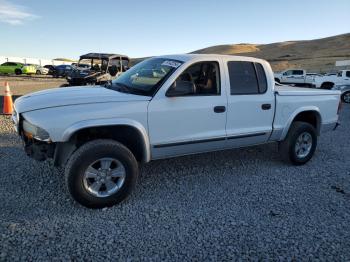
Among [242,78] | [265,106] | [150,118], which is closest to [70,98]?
[150,118]

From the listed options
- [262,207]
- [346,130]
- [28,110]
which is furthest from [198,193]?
[346,130]

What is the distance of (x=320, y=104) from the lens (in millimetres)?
5512

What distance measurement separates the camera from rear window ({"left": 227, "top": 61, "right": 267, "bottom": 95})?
178 inches

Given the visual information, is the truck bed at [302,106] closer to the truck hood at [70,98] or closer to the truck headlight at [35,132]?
the truck hood at [70,98]

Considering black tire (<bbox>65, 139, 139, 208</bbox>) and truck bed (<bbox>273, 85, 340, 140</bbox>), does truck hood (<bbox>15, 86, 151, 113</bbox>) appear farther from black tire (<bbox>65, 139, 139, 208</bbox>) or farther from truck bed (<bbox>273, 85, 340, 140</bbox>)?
truck bed (<bbox>273, 85, 340, 140</bbox>)

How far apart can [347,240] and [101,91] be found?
330cm

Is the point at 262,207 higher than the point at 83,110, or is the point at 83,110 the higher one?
the point at 83,110

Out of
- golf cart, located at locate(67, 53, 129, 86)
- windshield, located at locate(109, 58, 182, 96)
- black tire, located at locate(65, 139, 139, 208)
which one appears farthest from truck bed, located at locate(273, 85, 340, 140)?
golf cart, located at locate(67, 53, 129, 86)

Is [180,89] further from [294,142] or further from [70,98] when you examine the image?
[294,142]

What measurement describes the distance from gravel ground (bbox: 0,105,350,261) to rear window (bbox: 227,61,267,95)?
4.32 ft

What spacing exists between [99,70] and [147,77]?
12173 mm

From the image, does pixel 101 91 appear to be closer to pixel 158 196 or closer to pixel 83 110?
pixel 83 110

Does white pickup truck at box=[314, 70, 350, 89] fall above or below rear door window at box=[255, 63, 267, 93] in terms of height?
below

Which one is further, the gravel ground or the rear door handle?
the rear door handle
